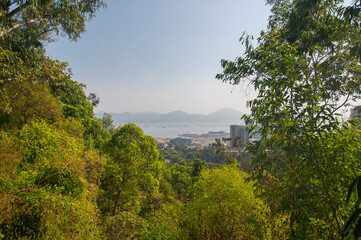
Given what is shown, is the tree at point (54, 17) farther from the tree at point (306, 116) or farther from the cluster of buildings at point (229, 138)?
the cluster of buildings at point (229, 138)

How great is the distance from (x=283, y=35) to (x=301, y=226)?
2938mm

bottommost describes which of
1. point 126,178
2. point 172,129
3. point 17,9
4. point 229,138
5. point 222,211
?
point 172,129

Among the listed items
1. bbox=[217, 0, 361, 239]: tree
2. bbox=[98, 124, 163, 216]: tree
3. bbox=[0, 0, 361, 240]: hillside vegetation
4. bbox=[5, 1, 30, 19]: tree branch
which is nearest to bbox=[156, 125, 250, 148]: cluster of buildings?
bbox=[98, 124, 163, 216]: tree

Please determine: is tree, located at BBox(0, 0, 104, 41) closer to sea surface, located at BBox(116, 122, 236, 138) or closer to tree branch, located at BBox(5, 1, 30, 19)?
tree branch, located at BBox(5, 1, 30, 19)

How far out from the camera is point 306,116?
6.76 ft

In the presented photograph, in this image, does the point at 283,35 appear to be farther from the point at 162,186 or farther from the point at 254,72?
the point at 162,186

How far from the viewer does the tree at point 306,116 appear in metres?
2.02

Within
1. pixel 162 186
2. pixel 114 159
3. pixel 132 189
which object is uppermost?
pixel 114 159

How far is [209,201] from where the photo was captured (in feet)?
20.2

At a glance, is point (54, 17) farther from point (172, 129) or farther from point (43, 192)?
point (172, 129)

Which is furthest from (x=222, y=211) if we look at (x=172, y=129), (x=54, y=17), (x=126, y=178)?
(x=172, y=129)

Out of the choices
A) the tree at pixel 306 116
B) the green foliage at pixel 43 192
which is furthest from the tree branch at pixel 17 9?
the tree at pixel 306 116

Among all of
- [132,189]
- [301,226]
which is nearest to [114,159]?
[132,189]

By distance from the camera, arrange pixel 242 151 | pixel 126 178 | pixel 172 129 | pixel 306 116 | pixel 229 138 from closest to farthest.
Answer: pixel 306 116 → pixel 242 151 → pixel 126 178 → pixel 229 138 → pixel 172 129
